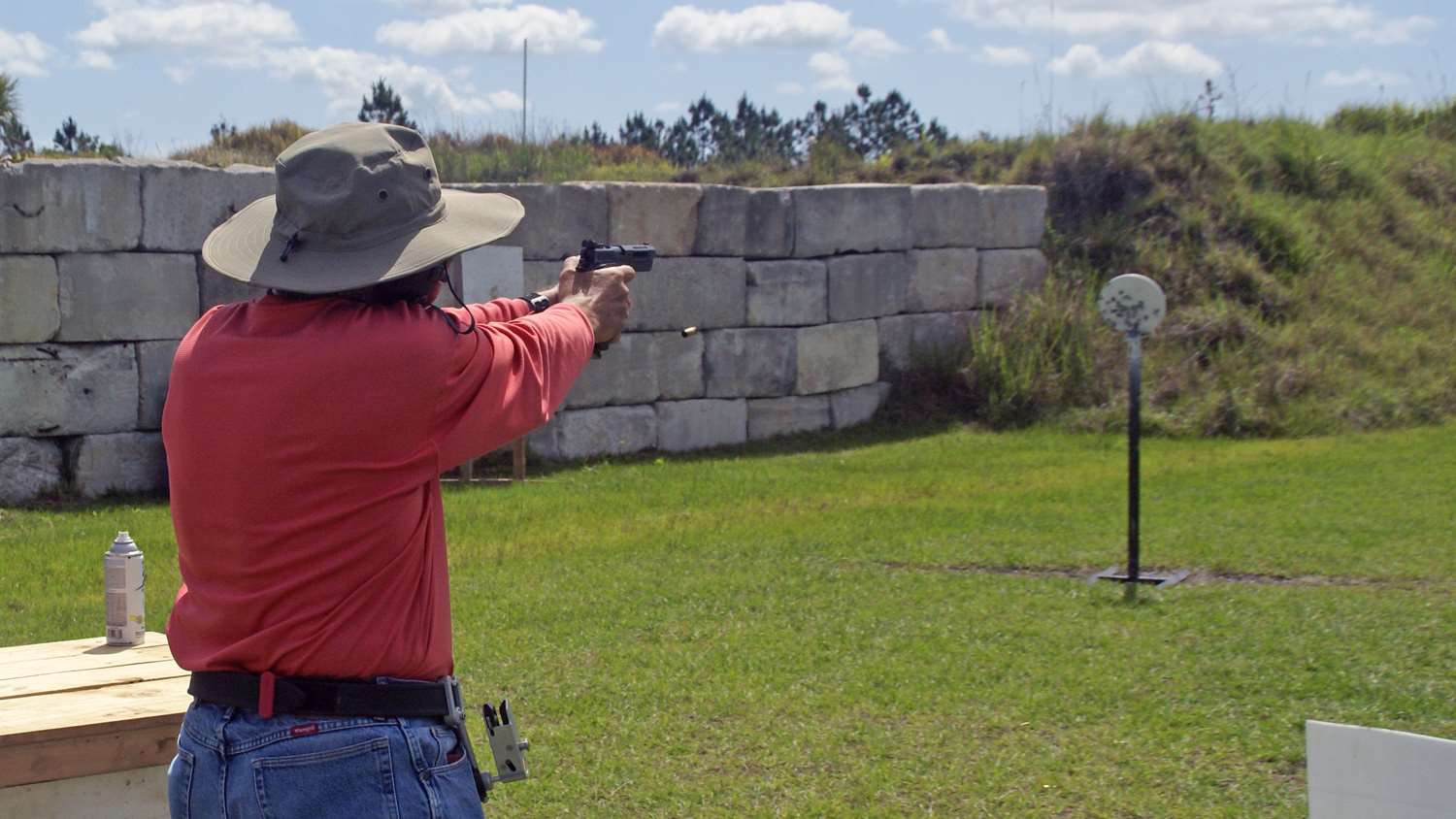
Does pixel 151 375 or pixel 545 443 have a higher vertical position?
pixel 151 375

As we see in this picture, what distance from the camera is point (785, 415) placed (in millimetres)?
13078

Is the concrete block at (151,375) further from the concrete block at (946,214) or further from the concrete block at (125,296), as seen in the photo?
the concrete block at (946,214)

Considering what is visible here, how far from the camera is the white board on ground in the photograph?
262 cm


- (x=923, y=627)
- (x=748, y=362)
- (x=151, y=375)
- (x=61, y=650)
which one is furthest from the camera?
(x=748, y=362)

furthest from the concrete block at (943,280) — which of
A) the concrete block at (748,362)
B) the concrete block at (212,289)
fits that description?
the concrete block at (212,289)

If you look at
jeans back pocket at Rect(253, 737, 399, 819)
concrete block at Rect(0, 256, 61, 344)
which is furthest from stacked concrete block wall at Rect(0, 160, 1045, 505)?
jeans back pocket at Rect(253, 737, 399, 819)

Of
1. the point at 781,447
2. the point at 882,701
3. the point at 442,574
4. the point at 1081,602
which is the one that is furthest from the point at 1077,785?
the point at 781,447

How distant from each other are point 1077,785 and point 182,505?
3.34 metres

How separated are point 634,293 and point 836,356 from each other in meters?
2.27

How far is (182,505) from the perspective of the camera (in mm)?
2434

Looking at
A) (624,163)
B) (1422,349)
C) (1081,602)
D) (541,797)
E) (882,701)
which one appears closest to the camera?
(541,797)

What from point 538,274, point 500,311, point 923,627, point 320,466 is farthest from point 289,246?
point 538,274

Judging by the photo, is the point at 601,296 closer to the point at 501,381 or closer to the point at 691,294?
the point at 501,381

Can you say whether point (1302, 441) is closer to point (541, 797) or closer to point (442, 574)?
point (541, 797)
